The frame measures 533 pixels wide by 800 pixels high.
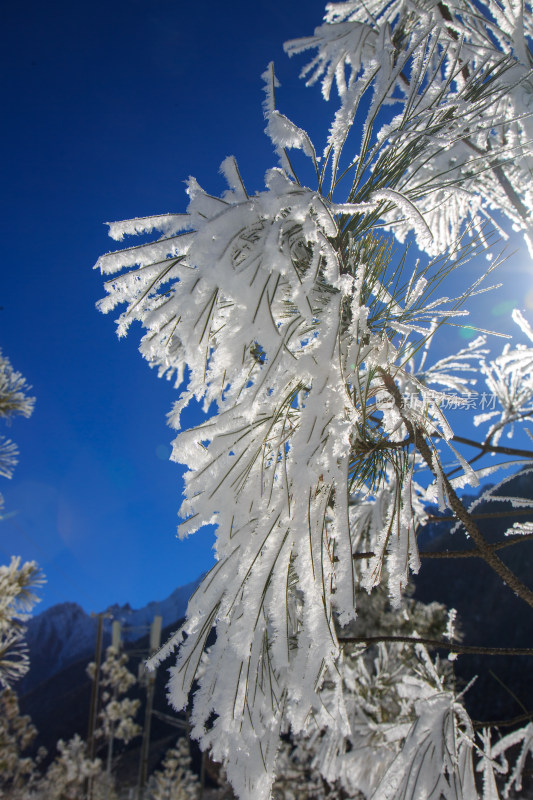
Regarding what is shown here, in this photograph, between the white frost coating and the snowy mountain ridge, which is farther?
the snowy mountain ridge

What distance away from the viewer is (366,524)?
68.1 inches

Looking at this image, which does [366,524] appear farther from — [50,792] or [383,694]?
[50,792]

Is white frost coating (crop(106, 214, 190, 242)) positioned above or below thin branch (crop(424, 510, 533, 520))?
above

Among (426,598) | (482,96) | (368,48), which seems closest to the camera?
(482,96)

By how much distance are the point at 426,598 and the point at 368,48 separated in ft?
96.7

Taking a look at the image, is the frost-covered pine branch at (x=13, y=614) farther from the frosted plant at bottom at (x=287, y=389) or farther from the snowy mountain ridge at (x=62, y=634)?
the snowy mountain ridge at (x=62, y=634)

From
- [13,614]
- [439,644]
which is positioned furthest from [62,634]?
[439,644]

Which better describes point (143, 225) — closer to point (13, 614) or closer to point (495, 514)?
point (495, 514)

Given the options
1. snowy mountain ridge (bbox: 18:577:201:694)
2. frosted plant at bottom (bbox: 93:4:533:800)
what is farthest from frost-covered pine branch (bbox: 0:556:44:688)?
snowy mountain ridge (bbox: 18:577:201:694)

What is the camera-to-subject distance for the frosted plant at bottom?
72cm

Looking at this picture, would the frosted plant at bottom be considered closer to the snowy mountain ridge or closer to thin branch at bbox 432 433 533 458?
thin branch at bbox 432 433 533 458

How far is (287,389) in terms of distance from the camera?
3.11 feet

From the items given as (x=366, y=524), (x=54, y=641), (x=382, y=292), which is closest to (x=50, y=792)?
(x=366, y=524)

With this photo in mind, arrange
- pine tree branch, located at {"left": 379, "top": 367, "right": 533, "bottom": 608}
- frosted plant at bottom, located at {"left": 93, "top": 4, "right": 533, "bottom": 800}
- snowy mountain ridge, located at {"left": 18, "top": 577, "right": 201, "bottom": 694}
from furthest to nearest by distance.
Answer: snowy mountain ridge, located at {"left": 18, "top": 577, "right": 201, "bottom": 694} → pine tree branch, located at {"left": 379, "top": 367, "right": 533, "bottom": 608} → frosted plant at bottom, located at {"left": 93, "top": 4, "right": 533, "bottom": 800}
